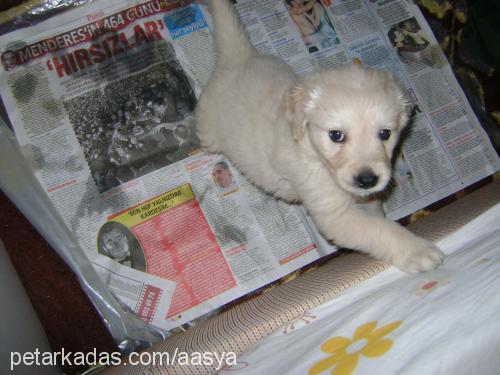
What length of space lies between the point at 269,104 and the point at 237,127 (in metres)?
0.20

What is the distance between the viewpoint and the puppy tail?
202 cm

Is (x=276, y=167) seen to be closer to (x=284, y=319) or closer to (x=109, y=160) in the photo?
(x=284, y=319)

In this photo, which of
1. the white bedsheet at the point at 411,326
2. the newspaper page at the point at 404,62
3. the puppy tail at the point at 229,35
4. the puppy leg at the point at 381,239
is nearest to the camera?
the white bedsheet at the point at 411,326

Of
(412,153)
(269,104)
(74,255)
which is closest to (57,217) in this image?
(74,255)

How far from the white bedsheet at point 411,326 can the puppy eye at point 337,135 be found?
20.2 inches

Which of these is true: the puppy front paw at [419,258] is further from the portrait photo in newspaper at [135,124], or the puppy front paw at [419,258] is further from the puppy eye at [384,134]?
the portrait photo in newspaper at [135,124]

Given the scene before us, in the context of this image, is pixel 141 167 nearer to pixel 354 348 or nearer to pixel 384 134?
pixel 384 134

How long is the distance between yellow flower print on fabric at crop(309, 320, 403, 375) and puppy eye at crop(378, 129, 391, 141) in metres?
0.65

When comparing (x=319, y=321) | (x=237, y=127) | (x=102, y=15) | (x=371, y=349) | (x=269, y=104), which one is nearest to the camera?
(x=371, y=349)

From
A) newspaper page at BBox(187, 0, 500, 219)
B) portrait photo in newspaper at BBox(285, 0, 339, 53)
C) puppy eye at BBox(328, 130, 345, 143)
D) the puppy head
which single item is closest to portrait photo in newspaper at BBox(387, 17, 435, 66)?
newspaper page at BBox(187, 0, 500, 219)

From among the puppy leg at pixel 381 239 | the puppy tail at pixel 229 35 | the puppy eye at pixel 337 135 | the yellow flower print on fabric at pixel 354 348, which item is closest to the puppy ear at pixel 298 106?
the puppy eye at pixel 337 135

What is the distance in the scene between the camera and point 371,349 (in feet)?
3.70

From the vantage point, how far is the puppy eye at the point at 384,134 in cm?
151

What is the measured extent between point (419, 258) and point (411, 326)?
1.40 feet
